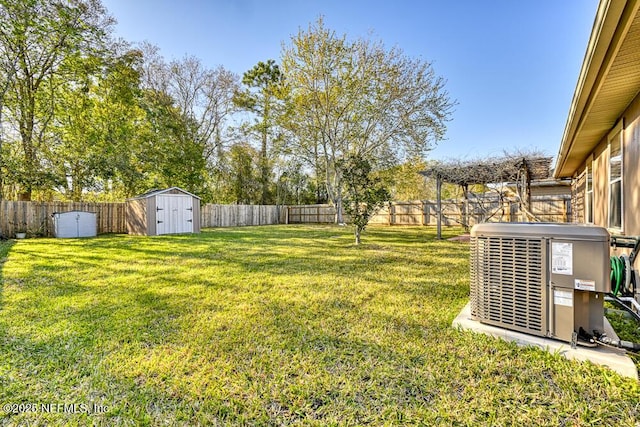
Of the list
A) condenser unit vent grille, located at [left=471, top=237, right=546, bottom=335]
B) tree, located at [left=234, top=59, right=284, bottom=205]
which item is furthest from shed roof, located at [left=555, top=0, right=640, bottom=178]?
tree, located at [left=234, top=59, right=284, bottom=205]

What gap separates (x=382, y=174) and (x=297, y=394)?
566 inches

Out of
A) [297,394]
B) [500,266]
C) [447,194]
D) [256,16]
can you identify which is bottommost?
[297,394]

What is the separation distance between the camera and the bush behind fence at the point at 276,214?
383 inches

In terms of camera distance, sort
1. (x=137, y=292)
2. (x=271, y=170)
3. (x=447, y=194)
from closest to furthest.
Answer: (x=137, y=292) → (x=271, y=170) → (x=447, y=194)

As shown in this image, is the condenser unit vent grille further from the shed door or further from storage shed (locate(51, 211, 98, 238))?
storage shed (locate(51, 211, 98, 238))

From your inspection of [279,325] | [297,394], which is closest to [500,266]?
[297,394]

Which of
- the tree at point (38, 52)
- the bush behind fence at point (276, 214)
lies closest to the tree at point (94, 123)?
the tree at point (38, 52)

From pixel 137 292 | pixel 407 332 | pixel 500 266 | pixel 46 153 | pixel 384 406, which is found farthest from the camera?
pixel 46 153

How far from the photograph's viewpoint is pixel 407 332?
7.48 ft

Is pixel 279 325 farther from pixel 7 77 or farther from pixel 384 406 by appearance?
pixel 7 77

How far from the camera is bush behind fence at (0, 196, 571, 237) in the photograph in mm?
9719

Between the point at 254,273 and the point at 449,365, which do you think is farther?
the point at 254,273

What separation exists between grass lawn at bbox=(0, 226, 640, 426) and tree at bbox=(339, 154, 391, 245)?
4.29 metres

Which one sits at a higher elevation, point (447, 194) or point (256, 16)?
point (256, 16)
